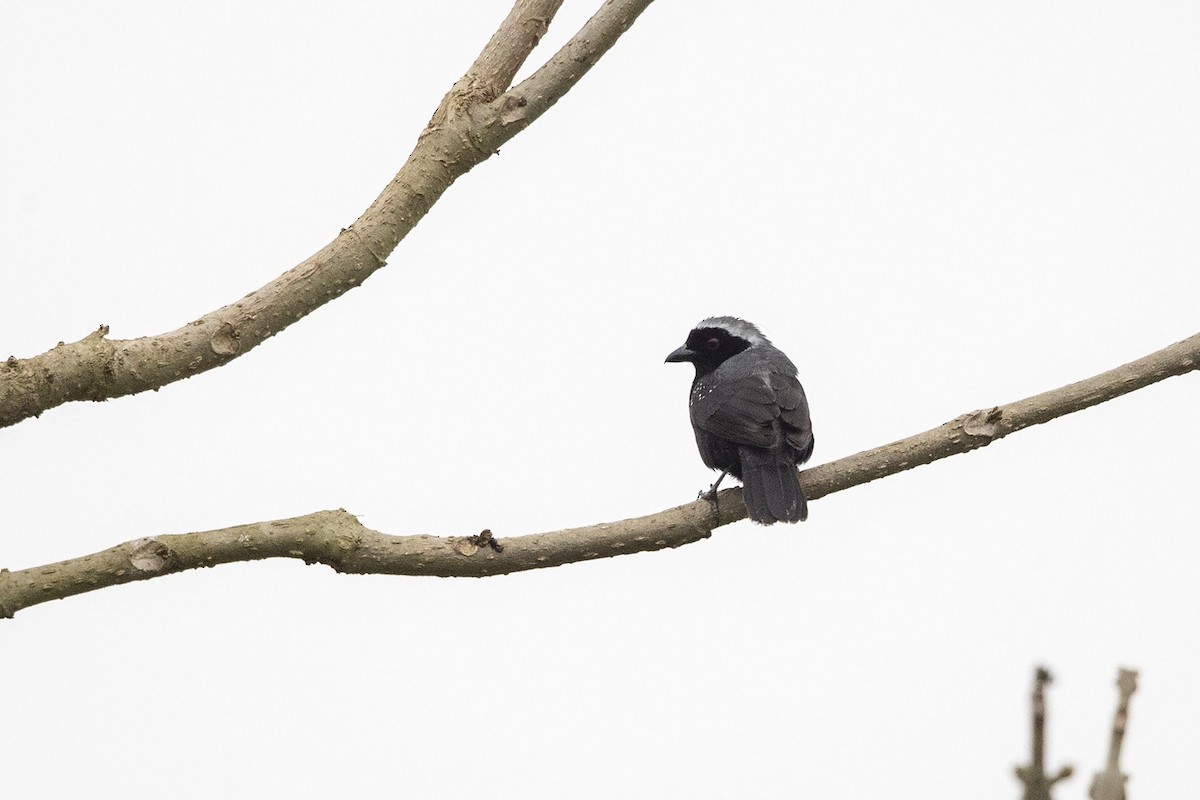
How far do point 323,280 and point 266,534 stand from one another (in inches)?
31.4

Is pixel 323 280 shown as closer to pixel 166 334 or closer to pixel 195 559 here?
pixel 166 334

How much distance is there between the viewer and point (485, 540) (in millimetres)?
4219

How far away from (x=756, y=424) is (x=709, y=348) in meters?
1.54

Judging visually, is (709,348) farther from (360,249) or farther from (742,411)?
(360,249)

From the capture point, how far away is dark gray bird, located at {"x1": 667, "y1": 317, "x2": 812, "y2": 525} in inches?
247

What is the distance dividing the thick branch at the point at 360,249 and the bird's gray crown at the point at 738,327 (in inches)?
149

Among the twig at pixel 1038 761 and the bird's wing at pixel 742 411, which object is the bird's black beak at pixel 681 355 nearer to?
the bird's wing at pixel 742 411

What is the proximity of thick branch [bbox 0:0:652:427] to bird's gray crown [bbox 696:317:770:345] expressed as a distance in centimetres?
378

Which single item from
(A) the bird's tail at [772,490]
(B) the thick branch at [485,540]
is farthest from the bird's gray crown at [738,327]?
(B) the thick branch at [485,540]

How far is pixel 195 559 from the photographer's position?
3838 millimetres

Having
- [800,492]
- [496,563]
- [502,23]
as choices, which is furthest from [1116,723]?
[800,492]

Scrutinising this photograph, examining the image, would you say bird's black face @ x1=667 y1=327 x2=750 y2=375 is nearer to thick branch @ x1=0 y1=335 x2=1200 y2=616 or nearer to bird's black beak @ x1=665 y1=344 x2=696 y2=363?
bird's black beak @ x1=665 y1=344 x2=696 y2=363

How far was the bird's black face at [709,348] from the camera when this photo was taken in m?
8.30

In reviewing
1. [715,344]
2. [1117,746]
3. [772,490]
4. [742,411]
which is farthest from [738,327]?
[1117,746]
